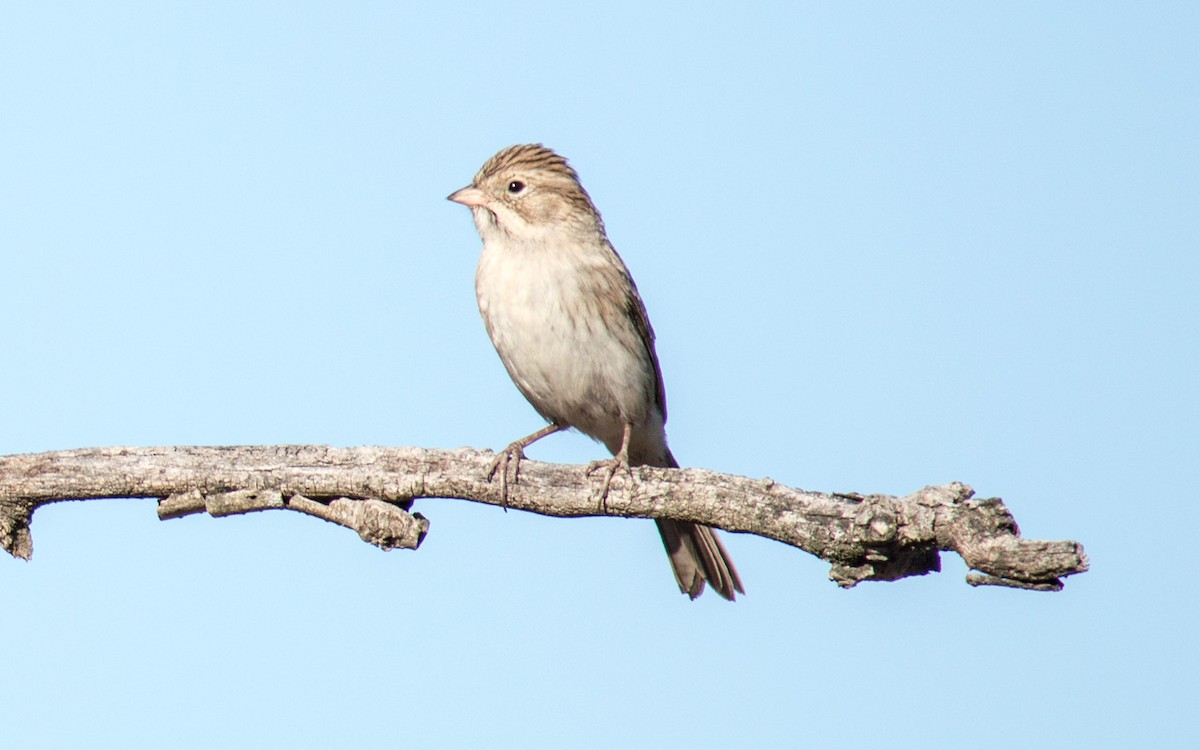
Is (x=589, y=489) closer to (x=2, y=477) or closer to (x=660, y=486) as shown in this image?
(x=660, y=486)

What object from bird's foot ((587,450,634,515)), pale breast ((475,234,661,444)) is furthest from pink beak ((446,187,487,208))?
bird's foot ((587,450,634,515))

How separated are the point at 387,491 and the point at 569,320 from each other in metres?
2.20

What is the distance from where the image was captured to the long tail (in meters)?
9.12

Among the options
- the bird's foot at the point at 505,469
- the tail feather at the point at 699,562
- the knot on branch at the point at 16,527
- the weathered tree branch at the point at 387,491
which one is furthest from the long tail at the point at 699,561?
the knot on branch at the point at 16,527

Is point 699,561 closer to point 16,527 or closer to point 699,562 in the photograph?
point 699,562

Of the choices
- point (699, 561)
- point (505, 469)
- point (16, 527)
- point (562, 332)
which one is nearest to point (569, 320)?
point (562, 332)

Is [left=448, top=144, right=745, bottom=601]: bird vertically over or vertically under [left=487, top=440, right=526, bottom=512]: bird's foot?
over

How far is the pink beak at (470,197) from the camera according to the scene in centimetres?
963

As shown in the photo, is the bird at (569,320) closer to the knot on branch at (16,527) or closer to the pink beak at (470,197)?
the pink beak at (470,197)

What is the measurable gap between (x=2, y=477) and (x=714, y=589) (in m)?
4.03

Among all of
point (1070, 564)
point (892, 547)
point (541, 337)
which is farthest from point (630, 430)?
point (1070, 564)

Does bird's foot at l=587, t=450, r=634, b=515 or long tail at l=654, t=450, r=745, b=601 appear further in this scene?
long tail at l=654, t=450, r=745, b=601

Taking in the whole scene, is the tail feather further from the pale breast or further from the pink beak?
the pink beak

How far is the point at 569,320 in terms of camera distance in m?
9.03
